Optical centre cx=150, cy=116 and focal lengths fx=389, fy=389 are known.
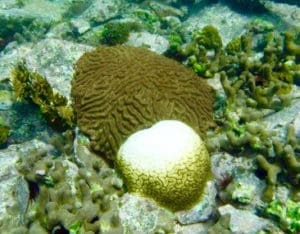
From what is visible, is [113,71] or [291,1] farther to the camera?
[291,1]

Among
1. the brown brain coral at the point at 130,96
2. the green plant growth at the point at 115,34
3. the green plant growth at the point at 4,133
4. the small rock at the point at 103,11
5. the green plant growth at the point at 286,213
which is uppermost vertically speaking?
the green plant growth at the point at 286,213

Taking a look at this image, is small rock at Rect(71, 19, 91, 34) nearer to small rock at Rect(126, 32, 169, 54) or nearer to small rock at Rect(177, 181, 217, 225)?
small rock at Rect(126, 32, 169, 54)

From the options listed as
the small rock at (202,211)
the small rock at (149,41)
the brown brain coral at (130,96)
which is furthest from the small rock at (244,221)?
the small rock at (149,41)

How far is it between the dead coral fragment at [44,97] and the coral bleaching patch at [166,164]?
1.52 m

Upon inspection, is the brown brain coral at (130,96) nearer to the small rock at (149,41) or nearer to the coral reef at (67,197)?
Answer: the coral reef at (67,197)

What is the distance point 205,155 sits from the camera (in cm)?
→ 430

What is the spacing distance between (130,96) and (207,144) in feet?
4.17

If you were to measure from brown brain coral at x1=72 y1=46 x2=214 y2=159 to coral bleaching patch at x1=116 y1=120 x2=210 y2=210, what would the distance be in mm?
738

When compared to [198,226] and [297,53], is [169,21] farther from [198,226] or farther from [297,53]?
[198,226]

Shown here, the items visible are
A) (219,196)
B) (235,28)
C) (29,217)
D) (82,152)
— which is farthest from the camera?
(235,28)

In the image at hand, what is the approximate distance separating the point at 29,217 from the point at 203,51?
3.64 meters

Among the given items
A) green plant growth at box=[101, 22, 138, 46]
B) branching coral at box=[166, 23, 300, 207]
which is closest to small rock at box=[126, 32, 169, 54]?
green plant growth at box=[101, 22, 138, 46]

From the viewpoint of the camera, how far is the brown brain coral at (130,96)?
5031 millimetres

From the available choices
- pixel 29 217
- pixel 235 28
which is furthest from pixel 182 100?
pixel 235 28
